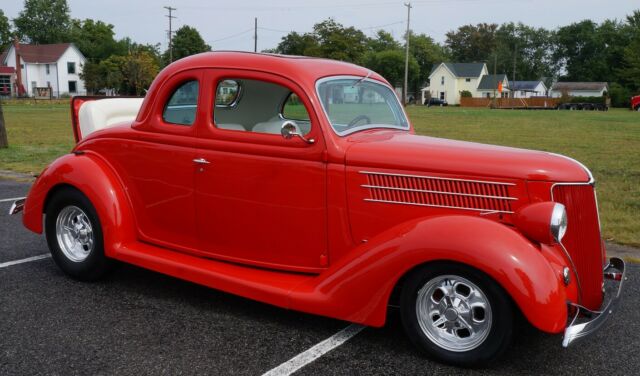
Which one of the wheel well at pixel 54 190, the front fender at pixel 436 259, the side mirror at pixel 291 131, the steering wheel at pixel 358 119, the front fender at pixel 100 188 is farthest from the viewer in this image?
the wheel well at pixel 54 190

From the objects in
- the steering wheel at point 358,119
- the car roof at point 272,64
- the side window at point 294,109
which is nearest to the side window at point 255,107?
the side window at point 294,109

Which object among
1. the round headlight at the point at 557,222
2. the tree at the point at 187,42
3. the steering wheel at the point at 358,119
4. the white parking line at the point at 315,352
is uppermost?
the tree at the point at 187,42

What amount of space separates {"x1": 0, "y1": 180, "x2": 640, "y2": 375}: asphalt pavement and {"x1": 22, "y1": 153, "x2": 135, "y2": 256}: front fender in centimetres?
48

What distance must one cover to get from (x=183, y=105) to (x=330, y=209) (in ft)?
4.91

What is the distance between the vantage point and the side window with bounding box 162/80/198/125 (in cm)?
423

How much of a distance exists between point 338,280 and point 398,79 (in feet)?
285

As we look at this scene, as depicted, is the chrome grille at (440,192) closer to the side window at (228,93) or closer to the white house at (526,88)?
the side window at (228,93)

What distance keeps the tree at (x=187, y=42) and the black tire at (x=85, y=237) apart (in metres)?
88.5

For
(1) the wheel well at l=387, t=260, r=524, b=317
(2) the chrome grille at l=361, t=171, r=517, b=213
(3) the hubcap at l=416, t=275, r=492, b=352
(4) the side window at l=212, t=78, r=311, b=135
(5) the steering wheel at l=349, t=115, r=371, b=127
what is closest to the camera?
(1) the wheel well at l=387, t=260, r=524, b=317

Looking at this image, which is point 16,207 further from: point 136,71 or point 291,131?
point 136,71

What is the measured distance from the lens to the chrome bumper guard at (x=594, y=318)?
9.72 feet

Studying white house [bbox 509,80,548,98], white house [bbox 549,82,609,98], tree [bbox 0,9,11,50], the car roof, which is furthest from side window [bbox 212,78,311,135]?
tree [bbox 0,9,11,50]

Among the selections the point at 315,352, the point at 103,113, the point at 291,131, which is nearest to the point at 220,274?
the point at 315,352

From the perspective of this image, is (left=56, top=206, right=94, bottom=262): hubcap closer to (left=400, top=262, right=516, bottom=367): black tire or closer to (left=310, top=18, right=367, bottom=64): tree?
(left=400, top=262, right=516, bottom=367): black tire
